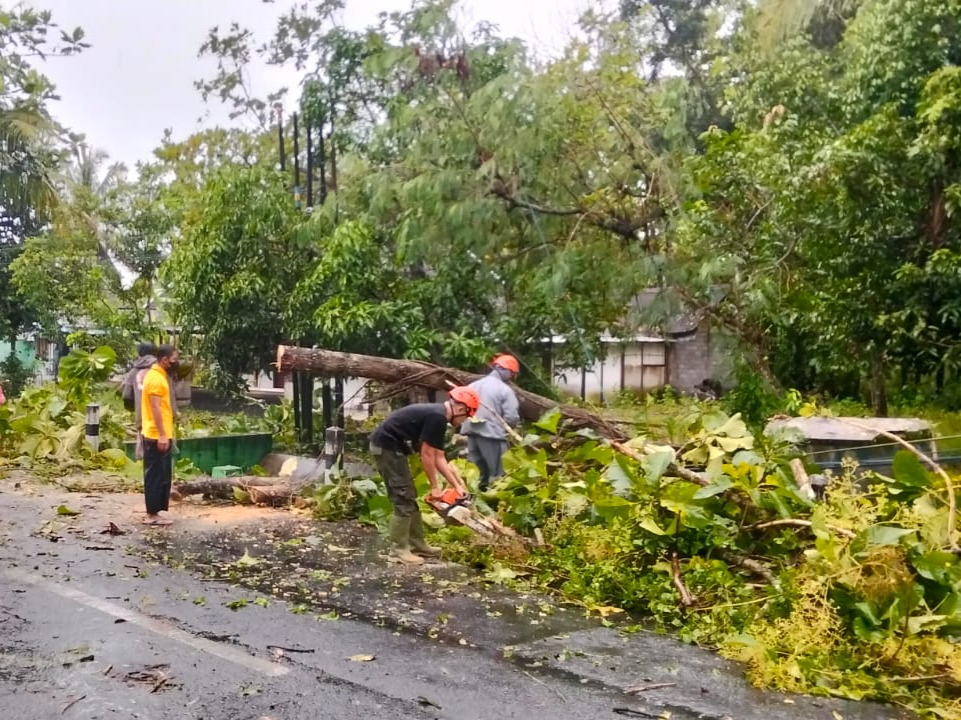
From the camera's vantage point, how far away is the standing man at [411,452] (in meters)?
7.32

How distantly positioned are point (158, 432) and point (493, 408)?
308cm

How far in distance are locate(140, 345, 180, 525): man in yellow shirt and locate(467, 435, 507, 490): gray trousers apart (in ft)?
9.28

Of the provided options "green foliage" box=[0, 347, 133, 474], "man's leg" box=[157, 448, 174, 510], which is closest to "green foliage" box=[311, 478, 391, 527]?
"man's leg" box=[157, 448, 174, 510]

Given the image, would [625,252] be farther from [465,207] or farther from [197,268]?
[197,268]

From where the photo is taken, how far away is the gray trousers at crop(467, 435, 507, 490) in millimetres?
9555

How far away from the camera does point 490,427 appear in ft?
31.2

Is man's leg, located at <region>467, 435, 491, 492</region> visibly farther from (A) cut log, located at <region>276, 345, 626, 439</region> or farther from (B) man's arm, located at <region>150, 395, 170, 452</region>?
(B) man's arm, located at <region>150, 395, 170, 452</region>

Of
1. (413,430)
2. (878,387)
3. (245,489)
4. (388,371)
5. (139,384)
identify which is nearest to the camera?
(413,430)

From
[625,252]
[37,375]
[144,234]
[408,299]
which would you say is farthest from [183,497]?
[37,375]

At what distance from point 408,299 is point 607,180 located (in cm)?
310

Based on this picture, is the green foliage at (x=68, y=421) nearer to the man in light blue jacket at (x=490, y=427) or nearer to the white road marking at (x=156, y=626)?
the man in light blue jacket at (x=490, y=427)

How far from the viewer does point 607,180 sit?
13.3 metres

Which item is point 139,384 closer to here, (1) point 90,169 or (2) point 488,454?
(2) point 488,454

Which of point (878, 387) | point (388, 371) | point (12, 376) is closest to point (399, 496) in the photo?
point (388, 371)
